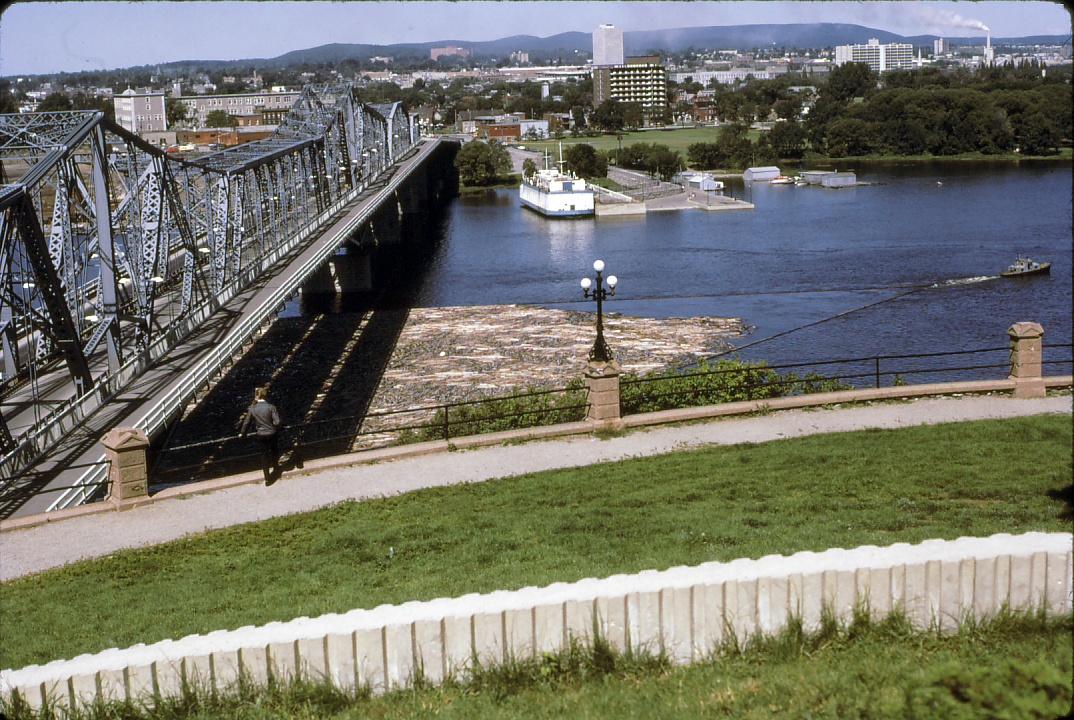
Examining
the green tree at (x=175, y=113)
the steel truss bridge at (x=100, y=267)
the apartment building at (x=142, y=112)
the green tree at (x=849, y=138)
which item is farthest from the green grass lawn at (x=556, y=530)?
the green tree at (x=849, y=138)

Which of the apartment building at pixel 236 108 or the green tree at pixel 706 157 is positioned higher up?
the apartment building at pixel 236 108

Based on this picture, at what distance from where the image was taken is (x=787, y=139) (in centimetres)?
15600

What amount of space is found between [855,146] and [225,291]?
12357 centimetres

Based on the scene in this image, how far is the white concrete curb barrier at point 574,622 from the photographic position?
7.70 meters

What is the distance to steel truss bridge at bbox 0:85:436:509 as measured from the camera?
22531mm

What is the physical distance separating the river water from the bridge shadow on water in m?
5.01

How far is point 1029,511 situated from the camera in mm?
12930

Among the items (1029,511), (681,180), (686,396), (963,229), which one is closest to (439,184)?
(681,180)

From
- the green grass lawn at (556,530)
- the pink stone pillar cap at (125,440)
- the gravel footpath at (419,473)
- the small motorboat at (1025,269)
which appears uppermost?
the pink stone pillar cap at (125,440)

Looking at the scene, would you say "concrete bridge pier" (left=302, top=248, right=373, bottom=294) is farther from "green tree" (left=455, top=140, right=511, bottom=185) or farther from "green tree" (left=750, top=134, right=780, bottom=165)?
"green tree" (left=750, top=134, right=780, bottom=165)

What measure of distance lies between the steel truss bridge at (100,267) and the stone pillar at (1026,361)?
14.2 meters

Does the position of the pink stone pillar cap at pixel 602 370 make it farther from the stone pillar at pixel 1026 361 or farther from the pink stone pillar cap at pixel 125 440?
the pink stone pillar cap at pixel 125 440

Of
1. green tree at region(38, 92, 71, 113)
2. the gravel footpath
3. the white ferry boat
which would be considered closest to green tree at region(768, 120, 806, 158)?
the white ferry boat

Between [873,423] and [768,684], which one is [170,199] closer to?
[873,423]
